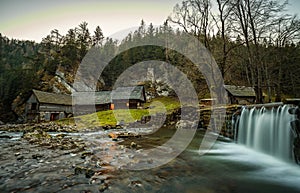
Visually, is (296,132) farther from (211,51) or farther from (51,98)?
(51,98)

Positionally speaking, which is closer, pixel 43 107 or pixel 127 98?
pixel 43 107

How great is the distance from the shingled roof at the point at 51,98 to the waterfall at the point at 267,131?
3355cm

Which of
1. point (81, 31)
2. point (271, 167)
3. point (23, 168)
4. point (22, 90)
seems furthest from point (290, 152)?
point (81, 31)

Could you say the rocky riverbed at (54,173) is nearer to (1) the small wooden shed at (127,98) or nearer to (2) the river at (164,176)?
(2) the river at (164,176)

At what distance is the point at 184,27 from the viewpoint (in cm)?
2222

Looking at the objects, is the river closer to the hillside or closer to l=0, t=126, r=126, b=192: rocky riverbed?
l=0, t=126, r=126, b=192: rocky riverbed

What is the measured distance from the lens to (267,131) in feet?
30.4

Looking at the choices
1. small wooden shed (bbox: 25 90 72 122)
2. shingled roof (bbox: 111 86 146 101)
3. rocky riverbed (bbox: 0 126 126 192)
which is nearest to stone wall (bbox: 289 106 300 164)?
rocky riverbed (bbox: 0 126 126 192)

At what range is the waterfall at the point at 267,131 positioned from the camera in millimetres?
7776

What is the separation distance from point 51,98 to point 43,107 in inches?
104

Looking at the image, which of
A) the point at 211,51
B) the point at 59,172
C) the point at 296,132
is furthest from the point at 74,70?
the point at 296,132

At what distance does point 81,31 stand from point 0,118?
36.8 metres

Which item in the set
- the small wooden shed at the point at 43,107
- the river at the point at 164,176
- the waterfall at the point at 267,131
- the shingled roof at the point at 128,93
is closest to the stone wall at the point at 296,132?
the waterfall at the point at 267,131

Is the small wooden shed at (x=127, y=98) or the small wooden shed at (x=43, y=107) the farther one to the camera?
the small wooden shed at (x=127, y=98)
